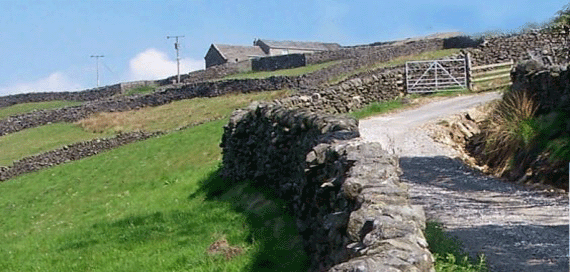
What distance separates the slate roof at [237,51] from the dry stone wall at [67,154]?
4493 centimetres

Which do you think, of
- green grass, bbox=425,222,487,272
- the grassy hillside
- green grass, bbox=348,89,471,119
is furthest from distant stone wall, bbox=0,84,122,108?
green grass, bbox=425,222,487,272

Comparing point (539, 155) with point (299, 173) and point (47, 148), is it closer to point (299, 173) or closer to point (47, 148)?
point (299, 173)

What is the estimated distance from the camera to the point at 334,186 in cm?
858

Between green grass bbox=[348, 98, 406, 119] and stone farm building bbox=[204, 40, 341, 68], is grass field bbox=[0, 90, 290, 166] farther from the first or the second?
stone farm building bbox=[204, 40, 341, 68]

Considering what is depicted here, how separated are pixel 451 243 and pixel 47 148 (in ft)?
111

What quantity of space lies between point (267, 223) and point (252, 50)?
229 feet

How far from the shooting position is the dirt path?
853 cm

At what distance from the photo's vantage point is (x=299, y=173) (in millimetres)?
12281

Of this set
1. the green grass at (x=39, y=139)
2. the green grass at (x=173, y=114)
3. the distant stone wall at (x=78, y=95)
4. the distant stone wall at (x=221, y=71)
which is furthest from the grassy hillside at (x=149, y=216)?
the distant stone wall at (x=78, y=95)

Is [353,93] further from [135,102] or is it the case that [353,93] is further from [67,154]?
[135,102]

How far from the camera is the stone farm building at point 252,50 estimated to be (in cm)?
8019

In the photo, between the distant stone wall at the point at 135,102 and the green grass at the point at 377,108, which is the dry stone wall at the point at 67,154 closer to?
the distant stone wall at the point at 135,102

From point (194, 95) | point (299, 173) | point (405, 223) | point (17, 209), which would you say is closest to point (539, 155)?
point (299, 173)

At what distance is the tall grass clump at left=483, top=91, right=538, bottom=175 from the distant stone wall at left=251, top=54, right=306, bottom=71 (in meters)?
37.9
